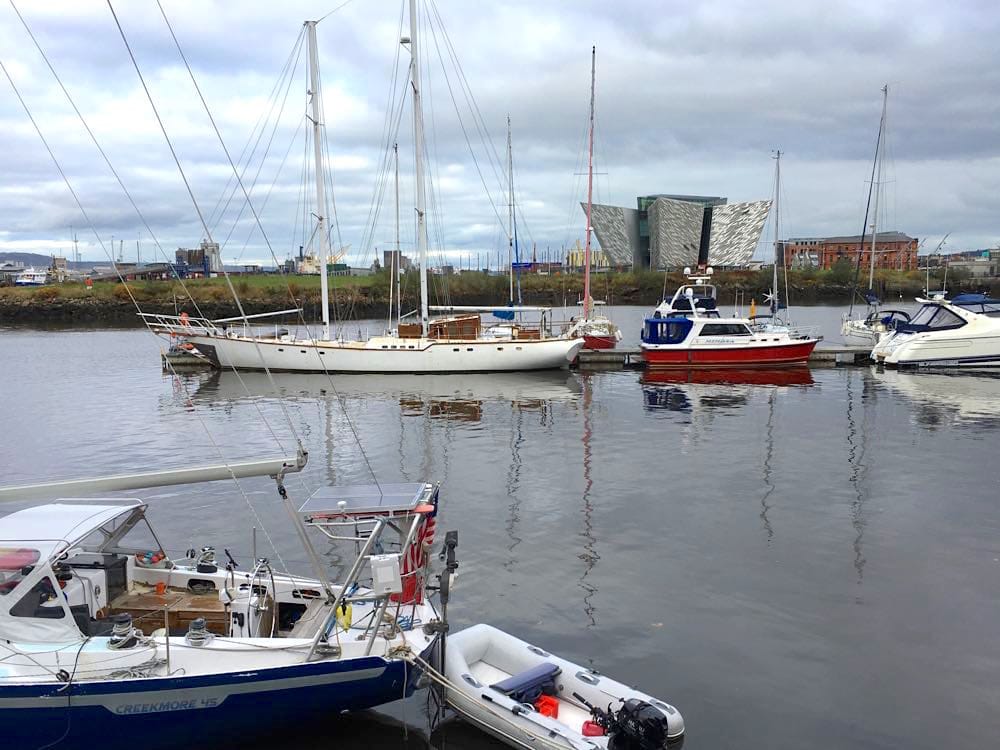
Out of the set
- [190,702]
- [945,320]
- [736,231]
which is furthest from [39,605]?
[736,231]

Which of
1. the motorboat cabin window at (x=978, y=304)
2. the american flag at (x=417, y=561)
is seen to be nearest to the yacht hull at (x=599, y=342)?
the motorboat cabin window at (x=978, y=304)

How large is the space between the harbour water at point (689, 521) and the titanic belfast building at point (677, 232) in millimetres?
132656

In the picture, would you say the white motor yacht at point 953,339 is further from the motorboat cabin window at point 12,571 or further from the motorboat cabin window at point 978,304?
the motorboat cabin window at point 12,571

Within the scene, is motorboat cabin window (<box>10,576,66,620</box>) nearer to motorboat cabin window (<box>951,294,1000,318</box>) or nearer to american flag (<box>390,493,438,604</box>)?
american flag (<box>390,493,438,604</box>)

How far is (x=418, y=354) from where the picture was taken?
145ft

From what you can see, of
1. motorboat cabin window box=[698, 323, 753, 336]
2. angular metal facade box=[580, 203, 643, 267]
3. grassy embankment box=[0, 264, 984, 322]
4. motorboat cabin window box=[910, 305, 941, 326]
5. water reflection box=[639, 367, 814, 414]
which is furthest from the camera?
angular metal facade box=[580, 203, 643, 267]

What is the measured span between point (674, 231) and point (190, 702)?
168987mm

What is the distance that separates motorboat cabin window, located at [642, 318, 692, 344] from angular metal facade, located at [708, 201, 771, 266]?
431ft

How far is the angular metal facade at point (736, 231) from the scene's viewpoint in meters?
169

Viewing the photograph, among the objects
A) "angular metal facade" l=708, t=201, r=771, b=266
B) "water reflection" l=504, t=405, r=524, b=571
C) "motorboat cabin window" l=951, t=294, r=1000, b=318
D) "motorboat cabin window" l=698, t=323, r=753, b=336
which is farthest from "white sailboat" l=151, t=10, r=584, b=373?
"angular metal facade" l=708, t=201, r=771, b=266

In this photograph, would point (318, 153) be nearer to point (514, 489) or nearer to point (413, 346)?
point (413, 346)

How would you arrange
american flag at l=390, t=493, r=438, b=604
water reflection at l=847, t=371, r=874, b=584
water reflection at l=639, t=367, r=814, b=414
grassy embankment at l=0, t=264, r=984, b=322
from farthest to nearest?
grassy embankment at l=0, t=264, r=984, b=322 → water reflection at l=639, t=367, r=814, b=414 → water reflection at l=847, t=371, r=874, b=584 → american flag at l=390, t=493, r=438, b=604

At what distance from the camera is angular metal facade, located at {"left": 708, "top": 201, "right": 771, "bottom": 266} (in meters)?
169

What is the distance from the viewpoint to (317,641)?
8539mm
